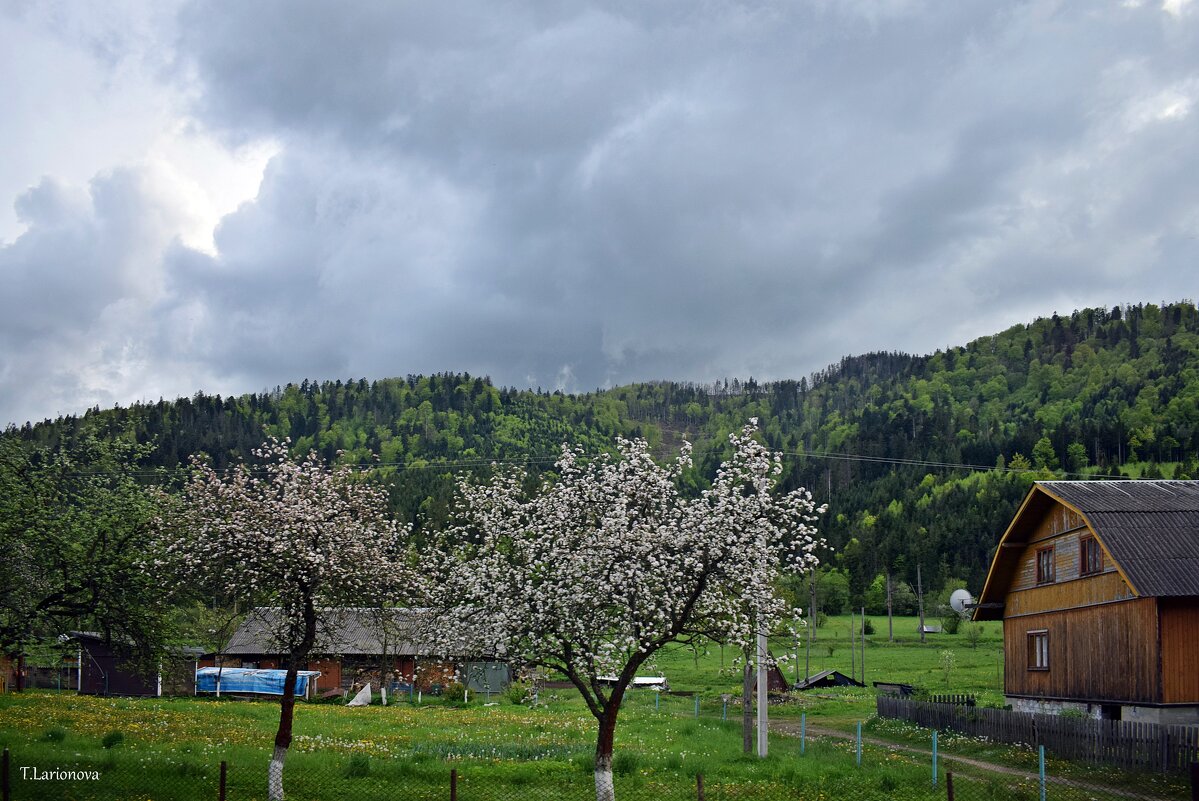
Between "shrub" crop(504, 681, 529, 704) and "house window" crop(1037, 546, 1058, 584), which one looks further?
"shrub" crop(504, 681, 529, 704)

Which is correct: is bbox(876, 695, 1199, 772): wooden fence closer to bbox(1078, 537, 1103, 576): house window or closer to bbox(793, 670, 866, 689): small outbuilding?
bbox(1078, 537, 1103, 576): house window

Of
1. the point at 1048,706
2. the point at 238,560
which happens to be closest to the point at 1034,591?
the point at 1048,706

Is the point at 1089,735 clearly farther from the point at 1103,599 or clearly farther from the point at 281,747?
the point at 281,747

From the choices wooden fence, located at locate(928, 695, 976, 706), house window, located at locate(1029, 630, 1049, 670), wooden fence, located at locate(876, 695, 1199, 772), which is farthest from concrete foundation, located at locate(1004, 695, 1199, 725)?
wooden fence, located at locate(928, 695, 976, 706)

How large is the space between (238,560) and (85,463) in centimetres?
948

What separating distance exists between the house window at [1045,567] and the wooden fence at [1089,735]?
7.61 meters

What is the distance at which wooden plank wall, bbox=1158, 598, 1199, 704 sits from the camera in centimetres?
3497

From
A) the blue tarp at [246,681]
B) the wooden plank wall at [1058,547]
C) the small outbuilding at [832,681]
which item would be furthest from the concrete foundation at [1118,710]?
the blue tarp at [246,681]

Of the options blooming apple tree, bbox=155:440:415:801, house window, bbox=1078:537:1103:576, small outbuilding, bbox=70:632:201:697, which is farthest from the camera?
small outbuilding, bbox=70:632:201:697

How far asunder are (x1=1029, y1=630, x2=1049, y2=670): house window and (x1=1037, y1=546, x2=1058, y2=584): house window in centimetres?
226

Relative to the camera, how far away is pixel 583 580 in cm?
2306

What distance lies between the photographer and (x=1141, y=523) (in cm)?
3819

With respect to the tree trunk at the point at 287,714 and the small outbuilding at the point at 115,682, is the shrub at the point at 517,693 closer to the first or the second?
the small outbuilding at the point at 115,682

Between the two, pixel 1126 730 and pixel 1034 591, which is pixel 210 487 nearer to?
pixel 1126 730
